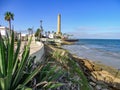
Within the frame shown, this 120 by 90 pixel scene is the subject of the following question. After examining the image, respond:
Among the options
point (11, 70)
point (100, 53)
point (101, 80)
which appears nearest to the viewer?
point (11, 70)

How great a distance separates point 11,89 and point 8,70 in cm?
31

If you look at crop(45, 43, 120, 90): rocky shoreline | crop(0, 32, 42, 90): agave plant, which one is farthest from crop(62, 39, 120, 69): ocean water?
crop(0, 32, 42, 90): agave plant

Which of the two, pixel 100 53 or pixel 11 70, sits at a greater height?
pixel 11 70

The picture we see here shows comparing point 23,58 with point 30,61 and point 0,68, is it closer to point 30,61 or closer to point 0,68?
point 0,68

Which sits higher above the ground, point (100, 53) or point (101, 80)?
point (101, 80)

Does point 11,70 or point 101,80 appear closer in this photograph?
point 11,70

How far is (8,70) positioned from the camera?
292 centimetres

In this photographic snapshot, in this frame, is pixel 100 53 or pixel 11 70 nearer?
pixel 11 70

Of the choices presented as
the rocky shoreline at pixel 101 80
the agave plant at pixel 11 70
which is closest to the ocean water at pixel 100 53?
the rocky shoreline at pixel 101 80

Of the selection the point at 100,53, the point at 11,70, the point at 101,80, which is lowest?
the point at 100,53

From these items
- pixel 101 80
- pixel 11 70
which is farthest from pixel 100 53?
pixel 11 70

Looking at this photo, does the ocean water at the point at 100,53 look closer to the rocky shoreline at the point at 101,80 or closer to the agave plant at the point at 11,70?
the rocky shoreline at the point at 101,80

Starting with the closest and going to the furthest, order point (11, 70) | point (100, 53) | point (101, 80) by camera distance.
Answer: point (11, 70) → point (101, 80) → point (100, 53)

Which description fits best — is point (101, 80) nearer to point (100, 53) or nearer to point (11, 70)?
point (11, 70)
